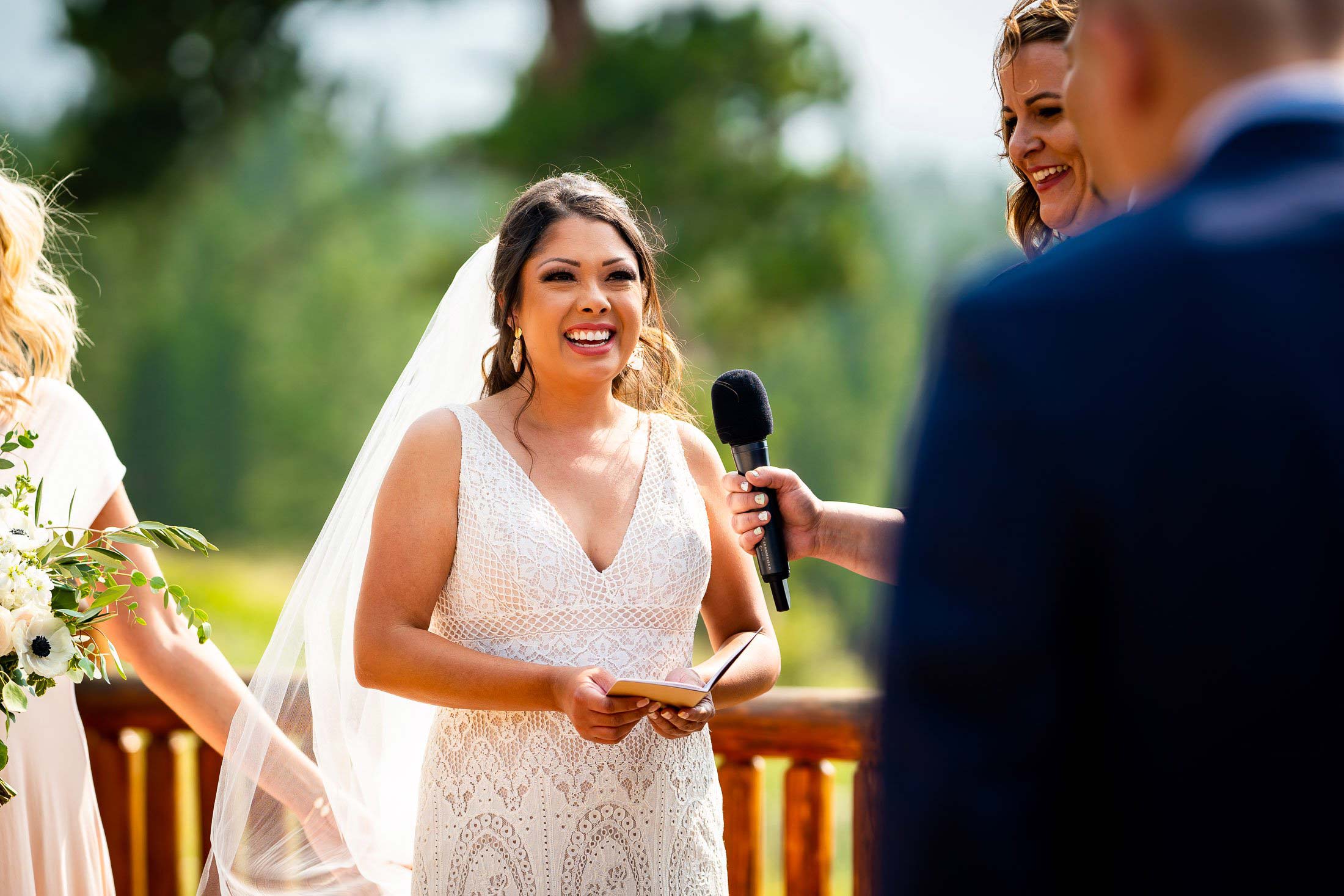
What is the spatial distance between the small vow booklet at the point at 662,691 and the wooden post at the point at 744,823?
109 cm

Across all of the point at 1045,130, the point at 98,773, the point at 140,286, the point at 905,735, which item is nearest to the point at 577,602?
the point at 1045,130

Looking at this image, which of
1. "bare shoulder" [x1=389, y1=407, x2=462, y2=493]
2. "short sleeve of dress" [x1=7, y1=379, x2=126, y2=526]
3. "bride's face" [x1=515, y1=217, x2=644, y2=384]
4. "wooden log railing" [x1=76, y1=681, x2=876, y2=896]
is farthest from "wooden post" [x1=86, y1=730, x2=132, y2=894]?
"bride's face" [x1=515, y1=217, x2=644, y2=384]

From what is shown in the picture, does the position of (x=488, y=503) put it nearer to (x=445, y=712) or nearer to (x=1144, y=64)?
(x=445, y=712)

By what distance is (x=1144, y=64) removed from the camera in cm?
80

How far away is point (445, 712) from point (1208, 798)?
1.74 metres

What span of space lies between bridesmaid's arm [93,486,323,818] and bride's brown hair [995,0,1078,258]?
1.76 metres

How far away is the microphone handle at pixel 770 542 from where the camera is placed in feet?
6.73

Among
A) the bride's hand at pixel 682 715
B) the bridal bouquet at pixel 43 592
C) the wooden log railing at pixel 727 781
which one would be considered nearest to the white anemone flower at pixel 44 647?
the bridal bouquet at pixel 43 592

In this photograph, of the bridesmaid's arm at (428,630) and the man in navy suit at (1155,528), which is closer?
the man in navy suit at (1155,528)

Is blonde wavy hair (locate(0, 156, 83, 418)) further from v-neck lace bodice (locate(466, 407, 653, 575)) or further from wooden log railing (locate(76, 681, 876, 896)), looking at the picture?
wooden log railing (locate(76, 681, 876, 896))

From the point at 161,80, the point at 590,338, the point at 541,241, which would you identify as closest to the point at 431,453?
the point at 590,338

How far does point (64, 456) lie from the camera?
7.57ft

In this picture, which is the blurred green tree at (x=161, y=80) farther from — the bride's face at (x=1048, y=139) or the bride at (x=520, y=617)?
the bride's face at (x=1048, y=139)

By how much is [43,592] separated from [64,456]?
505 mm
